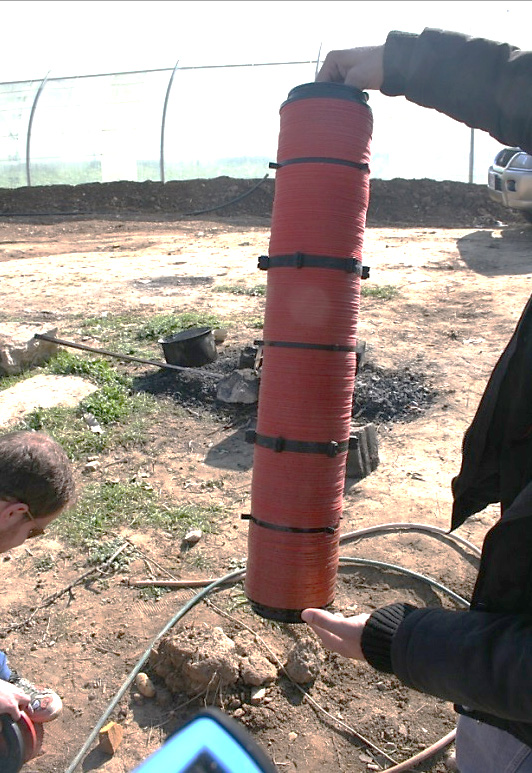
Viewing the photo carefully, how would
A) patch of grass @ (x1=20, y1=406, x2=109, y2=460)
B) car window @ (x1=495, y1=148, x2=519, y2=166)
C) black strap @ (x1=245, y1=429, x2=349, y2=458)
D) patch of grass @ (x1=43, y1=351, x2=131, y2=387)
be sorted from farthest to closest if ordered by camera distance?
car window @ (x1=495, y1=148, x2=519, y2=166)
patch of grass @ (x1=43, y1=351, x2=131, y2=387)
patch of grass @ (x1=20, y1=406, x2=109, y2=460)
black strap @ (x1=245, y1=429, x2=349, y2=458)

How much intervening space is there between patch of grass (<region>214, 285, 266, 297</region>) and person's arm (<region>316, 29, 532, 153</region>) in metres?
6.96

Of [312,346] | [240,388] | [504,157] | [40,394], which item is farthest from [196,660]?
[504,157]

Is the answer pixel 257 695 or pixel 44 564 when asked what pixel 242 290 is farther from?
pixel 257 695

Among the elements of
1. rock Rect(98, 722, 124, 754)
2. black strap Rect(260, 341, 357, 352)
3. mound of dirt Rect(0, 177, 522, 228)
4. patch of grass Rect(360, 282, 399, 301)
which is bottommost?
rock Rect(98, 722, 124, 754)

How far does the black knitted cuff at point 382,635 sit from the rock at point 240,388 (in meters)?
4.42

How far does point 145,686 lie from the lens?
338 centimetres

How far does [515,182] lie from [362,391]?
736 centimetres

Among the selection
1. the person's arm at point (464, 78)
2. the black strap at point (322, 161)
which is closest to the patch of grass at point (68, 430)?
the black strap at point (322, 161)

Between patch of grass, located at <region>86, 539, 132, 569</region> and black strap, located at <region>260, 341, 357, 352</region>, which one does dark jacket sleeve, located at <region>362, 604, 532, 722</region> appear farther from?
patch of grass, located at <region>86, 539, 132, 569</region>

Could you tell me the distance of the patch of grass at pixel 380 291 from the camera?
883 centimetres

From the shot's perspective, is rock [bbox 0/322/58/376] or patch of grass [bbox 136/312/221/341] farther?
patch of grass [bbox 136/312/221/341]

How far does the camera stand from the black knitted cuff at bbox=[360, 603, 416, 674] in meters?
1.53

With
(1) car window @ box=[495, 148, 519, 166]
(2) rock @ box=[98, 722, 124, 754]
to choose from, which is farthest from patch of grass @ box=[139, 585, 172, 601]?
(1) car window @ box=[495, 148, 519, 166]

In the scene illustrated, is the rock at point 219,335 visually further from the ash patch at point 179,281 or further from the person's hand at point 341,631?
the person's hand at point 341,631
